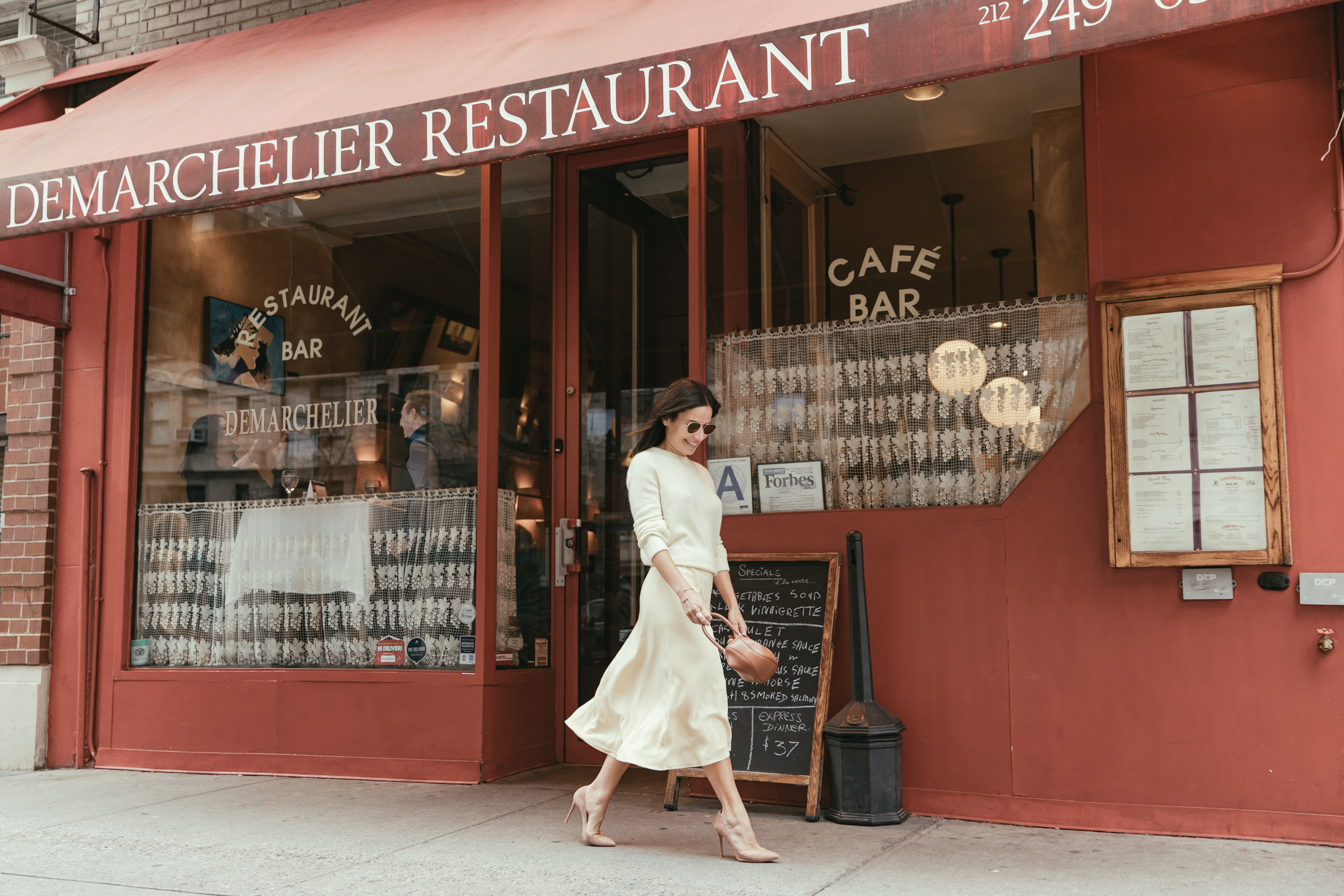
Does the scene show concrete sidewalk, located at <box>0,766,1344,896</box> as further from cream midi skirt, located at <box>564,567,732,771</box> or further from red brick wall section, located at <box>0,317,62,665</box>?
red brick wall section, located at <box>0,317,62,665</box>

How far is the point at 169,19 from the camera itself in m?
7.91

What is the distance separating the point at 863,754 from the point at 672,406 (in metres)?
1.80

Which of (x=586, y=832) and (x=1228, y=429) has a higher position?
(x=1228, y=429)

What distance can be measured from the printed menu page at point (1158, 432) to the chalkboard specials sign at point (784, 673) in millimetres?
1434

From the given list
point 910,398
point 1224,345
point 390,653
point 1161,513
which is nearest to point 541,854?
point 390,653

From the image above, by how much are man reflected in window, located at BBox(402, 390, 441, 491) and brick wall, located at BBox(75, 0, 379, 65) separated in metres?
2.66

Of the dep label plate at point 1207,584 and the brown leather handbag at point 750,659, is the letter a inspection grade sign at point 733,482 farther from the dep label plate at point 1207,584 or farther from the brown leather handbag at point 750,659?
the dep label plate at point 1207,584

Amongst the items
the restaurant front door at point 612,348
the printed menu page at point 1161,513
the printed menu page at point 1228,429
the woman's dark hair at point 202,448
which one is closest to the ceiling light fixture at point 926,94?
the restaurant front door at point 612,348

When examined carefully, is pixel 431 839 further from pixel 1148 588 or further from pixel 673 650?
pixel 1148 588

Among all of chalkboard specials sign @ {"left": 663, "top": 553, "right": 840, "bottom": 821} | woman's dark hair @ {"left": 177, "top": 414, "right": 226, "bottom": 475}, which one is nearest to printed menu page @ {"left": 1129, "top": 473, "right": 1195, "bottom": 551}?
chalkboard specials sign @ {"left": 663, "top": 553, "right": 840, "bottom": 821}

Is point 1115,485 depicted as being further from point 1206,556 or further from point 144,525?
point 144,525

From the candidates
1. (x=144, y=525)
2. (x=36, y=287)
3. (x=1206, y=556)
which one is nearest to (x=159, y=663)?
(x=144, y=525)

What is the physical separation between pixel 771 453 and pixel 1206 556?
2.09 metres

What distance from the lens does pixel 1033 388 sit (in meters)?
5.39
